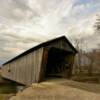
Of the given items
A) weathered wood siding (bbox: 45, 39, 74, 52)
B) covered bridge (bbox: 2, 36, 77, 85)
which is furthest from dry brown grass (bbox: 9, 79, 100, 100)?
weathered wood siding (bbox: 45, 39, 74, 52)

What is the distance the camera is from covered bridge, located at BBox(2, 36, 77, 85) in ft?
40.4

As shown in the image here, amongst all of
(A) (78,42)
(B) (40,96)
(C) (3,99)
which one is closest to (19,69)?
(C) (3,99)

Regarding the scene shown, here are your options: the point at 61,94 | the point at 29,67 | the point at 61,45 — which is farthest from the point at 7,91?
the point at 61,94

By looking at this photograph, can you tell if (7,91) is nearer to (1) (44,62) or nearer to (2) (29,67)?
(2) (29,67)

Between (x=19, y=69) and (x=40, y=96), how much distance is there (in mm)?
7812

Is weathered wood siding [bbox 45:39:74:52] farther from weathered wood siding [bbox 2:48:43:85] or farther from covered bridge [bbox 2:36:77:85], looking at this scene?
weathered wood siding [bbox 2:48:43:85]

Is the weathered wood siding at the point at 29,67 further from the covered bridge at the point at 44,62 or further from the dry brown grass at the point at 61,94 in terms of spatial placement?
the dry brown grass at the point at 61,94

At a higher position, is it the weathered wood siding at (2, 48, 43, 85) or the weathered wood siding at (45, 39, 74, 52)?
the weathered wood siding at (45, 39, 74, 52)

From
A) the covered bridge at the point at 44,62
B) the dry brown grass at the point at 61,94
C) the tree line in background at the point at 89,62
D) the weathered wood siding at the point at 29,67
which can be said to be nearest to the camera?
the dry brown grass at the point at 61,94

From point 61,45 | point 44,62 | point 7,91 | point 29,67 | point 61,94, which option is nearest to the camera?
point 61,94

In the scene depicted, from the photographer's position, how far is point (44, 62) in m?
12.3

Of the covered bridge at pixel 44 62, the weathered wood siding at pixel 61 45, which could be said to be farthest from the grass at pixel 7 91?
the weathered wood siding at pixel 61 45

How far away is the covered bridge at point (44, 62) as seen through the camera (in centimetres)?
1231

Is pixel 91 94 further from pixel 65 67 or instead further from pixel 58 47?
pixel 65 67
